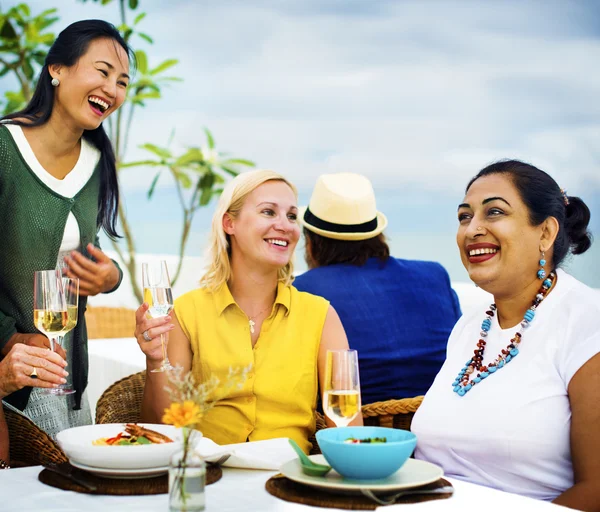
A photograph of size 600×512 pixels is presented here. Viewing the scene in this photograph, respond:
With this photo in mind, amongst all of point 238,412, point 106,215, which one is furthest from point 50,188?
point 238,412

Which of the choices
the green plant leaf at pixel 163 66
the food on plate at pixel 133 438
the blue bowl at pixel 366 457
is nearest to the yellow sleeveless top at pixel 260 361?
the food on plate at pixel 133 438

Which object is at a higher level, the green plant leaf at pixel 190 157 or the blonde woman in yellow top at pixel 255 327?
the green plant leaf at pixel 190 157

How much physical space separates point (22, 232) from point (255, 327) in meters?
0.76

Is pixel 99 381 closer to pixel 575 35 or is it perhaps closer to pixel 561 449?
pixel 561 449

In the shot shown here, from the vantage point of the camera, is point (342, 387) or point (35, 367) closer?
point (342, 387)

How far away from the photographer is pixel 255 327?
245 centimetres

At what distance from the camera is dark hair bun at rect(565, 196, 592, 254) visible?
2.07 m

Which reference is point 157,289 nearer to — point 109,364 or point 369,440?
point 369,440

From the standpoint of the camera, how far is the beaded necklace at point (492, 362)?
190 cm

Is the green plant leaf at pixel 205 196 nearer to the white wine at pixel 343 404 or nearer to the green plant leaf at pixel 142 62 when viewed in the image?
the green plant leaf at pixel 142 62

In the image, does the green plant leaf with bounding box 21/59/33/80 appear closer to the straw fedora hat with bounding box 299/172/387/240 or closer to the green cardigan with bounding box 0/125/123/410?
the straw fedora hat with bounding box 299/172/387/240

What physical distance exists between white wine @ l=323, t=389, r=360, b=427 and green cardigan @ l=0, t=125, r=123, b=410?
3.66 ft

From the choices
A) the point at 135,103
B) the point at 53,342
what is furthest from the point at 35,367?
the point at 135,103

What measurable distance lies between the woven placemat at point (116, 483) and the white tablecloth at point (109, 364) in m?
2.09
